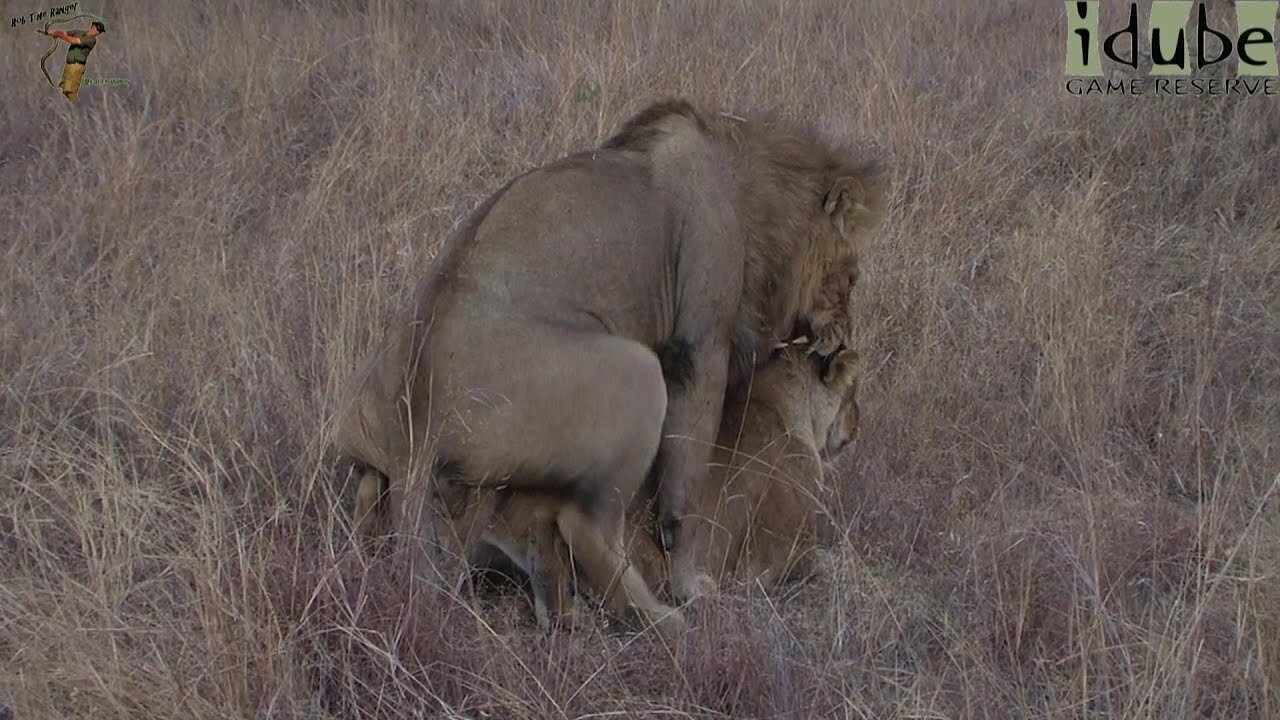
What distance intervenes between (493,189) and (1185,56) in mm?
3858

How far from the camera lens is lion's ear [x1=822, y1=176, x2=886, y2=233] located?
5246mm

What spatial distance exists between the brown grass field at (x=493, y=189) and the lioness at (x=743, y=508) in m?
0.15

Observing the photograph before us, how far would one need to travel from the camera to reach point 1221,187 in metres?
7.73

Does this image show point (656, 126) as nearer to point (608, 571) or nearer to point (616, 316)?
point (616, 316)

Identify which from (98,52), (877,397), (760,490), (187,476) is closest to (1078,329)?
Result: (877,397)

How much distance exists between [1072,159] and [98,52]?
5.20m

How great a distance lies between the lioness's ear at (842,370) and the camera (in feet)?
16.5

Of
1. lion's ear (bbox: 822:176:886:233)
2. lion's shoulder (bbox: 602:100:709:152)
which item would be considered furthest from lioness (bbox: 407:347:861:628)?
lion's shoulder (bbox: 602:100:709:152)

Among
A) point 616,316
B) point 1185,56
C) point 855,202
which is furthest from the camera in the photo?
point 1185,56

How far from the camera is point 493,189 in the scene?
714 centimetres

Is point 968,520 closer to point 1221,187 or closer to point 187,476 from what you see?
point 187,476

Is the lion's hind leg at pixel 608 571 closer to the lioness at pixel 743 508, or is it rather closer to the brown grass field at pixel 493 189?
the lioness at pixel 743 508

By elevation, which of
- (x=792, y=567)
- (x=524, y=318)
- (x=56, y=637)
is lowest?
(x=792, y=567)

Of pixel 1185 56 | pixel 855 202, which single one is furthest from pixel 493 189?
pixel 1185 56
